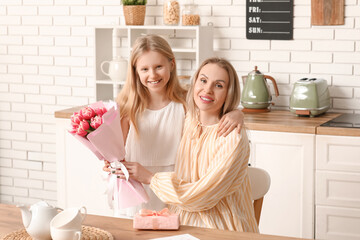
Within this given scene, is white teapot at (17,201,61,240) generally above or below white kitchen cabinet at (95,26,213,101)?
below

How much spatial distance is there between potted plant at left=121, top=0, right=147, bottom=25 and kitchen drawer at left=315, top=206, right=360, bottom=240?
1881 mm

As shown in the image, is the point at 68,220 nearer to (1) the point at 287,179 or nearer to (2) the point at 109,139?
(2) the point at 109,139

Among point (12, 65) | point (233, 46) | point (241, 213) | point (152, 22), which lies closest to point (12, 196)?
point (12, 65)

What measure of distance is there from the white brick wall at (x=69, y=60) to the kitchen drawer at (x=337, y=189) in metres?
0.72

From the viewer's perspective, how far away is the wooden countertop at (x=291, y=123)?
350cm

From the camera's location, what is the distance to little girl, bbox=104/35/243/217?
8.85ft

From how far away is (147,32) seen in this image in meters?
4.54

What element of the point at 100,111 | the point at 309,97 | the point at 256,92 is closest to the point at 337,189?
the point at 309,97

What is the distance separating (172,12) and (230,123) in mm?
2031

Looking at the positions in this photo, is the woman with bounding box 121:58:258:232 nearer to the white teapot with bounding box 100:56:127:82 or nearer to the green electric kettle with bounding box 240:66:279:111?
the green electric kettle with bounding box 240:66:279:111

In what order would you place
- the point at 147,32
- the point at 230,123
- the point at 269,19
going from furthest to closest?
the point at 147,32
the point at 269,19
the point at 230,123

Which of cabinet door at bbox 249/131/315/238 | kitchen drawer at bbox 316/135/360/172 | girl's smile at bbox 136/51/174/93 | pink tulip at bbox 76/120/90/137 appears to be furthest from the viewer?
cabinet door at bbox 249/131/315/238

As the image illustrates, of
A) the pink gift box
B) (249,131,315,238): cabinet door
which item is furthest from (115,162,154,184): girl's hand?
(249,131,315,238): cabinet door

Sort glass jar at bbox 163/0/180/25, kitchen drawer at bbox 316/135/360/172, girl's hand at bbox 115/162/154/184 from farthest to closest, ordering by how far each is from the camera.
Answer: glass jar at bbox 163/0/180/25 < kitchen drawer at bbox 316/135/360/172 < girl's hand at bbox 115/162/154/184
